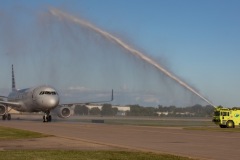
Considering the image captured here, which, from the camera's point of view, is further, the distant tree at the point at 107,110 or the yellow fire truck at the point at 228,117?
the distant tree at the point at 107,110

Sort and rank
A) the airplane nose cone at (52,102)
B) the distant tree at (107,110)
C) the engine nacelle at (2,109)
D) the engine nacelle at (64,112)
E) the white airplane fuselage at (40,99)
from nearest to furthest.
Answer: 1. the airplane nose cone at (52,102)
2. the white airplane fuselage at (40,99)
3. the engine nacelle at (64,112)
4. the engine nacelle at (2,109)
5. the distant tree at (107,110)

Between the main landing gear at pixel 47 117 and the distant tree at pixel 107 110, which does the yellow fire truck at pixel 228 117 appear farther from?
the distant tree at pixel 107 110

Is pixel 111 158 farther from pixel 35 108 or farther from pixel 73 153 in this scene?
pixel 35 108

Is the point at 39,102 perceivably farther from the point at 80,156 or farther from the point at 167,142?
the point at 80,156

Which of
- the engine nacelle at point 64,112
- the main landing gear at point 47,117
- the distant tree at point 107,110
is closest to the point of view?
the main landing gear at point 47,117

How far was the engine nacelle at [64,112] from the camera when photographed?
6332cm

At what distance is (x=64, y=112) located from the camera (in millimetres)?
63844

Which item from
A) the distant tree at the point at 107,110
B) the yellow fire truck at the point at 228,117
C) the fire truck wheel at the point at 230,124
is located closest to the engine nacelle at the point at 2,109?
the yellow fire truck at the point at 228,117

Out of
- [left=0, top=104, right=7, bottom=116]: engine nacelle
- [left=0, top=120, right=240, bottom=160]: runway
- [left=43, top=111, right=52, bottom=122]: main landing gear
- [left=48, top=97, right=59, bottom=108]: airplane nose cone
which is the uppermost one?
[left=48, top=97, right=59, bottom=108]: airplane nose cone

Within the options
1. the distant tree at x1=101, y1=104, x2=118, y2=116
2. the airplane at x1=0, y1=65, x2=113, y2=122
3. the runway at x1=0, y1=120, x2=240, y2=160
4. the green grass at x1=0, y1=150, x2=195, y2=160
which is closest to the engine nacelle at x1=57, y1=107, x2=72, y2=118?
the airplane at x1=0, y1=65, x2=113, y2=122

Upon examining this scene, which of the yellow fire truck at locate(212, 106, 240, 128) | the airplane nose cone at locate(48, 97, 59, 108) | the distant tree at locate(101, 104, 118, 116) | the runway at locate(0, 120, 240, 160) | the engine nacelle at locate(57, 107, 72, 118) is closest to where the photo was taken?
the runway at locate(0, 120, 240, 160)

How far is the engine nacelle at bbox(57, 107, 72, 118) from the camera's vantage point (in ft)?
208

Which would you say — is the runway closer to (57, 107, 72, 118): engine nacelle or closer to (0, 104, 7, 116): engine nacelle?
(57, 107, 72, 118): engine nacelle

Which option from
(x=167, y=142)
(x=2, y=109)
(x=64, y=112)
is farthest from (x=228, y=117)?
(x=2, y=109)
